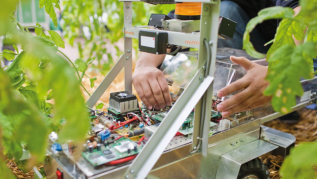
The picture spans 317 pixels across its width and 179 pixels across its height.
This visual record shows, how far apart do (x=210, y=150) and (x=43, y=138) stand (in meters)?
0.68

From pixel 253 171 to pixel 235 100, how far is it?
0.83ft

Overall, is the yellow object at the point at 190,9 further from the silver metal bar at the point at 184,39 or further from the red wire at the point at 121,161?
the red wire at the point at 121,161

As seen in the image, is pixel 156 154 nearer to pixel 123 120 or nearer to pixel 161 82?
pixel 123 120

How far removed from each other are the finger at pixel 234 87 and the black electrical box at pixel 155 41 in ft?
0.83

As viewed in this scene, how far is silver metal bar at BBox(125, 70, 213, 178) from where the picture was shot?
2.34 ft

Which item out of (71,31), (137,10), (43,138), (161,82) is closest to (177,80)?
(161,82)

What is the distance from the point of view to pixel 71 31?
2596 mm

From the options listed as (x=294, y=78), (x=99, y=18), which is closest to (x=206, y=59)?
(x=294, y=78)

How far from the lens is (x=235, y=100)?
1.01 m

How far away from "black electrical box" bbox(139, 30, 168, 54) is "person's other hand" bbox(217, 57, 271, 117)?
0.26 m

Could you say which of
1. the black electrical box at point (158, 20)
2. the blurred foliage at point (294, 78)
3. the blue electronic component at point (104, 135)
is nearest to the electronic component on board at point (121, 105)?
the blue electronic component at point (104, 135)

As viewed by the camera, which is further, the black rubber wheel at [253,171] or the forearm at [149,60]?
the forearm at [149,60]

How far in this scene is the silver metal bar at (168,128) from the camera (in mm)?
713

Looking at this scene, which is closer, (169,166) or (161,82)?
(169,166)
